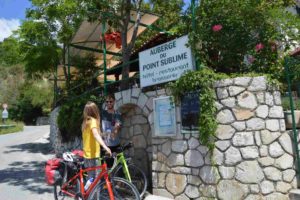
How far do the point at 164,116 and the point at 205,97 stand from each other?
1185 millimetres

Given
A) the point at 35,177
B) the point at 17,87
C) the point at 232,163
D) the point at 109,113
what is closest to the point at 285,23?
the point at 232,163

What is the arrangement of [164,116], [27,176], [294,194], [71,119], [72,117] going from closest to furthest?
1. [294,194]
2. [164,116]
3. [27,176]
4. [72,117]
5. [71,119]

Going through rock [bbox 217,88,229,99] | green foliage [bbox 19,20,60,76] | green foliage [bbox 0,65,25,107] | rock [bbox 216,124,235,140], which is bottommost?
rock [bbox 216,124,235,140]

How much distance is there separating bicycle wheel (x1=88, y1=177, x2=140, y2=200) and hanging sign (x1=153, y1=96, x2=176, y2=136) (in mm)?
1644

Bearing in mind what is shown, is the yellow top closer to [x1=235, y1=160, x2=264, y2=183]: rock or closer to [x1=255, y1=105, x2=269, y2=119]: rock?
[x1=235, y1=160, x2=264, y2=183]: rock

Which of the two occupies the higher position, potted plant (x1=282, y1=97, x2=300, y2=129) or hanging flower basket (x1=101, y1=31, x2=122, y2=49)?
hanging flower basket (x1=101, y1=31, x2=122, y2=49)

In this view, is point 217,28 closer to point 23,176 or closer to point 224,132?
point 224,132

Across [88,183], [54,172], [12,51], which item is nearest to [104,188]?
[88,183]

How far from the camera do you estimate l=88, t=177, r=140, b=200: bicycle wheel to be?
5324 millimetres

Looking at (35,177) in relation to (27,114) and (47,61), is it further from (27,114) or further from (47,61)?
(27,114)

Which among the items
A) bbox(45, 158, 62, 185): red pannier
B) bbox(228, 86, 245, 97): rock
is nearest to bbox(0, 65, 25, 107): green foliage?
bbox(45, 158, 62, 185): red pannier

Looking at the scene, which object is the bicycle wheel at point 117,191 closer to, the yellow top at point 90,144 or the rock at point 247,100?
the yellow top at point 90,144

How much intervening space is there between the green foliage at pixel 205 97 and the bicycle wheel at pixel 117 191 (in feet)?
4.92

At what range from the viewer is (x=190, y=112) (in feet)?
20.8
